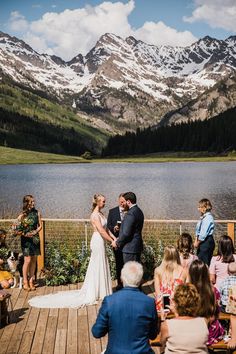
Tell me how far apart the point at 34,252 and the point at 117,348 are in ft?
25.7

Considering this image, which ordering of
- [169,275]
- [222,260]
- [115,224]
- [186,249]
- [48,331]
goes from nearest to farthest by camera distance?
[169,275] → [222,260] → [48,331] → [186,249] → [115,224]

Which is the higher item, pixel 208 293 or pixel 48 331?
pixel 208 293

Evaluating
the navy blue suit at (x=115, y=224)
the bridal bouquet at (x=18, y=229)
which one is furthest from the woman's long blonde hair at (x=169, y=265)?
the bridal bouquet at (x=18, y=229)

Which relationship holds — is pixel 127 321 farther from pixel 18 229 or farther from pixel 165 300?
pixel 18 229

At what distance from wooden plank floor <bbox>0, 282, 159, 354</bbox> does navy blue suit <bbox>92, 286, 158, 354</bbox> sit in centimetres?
349

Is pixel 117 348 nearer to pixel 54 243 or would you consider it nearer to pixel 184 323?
pixel 184 323

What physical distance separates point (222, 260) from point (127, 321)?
3988 mm

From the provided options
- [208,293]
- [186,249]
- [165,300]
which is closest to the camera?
[208,293]

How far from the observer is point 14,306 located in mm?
12234

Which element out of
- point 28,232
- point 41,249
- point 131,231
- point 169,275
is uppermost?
point 131,231

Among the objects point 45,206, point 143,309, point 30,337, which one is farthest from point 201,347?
point 45,206

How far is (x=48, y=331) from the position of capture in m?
10.3

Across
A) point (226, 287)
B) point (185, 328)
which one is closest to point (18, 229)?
point (226, 287)

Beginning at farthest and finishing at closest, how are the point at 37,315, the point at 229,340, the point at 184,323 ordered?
the point at 37,315, the point at 229,340, the point at 184,323
